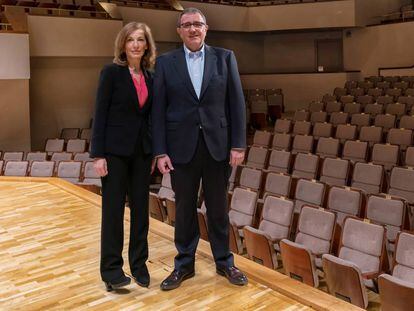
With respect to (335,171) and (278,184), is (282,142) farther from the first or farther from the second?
(278,184)

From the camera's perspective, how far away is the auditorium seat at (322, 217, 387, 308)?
1.10 m

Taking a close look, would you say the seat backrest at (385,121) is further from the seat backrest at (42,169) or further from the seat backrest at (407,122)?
the seat backrest at (42,169)

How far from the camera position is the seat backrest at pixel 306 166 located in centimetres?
217

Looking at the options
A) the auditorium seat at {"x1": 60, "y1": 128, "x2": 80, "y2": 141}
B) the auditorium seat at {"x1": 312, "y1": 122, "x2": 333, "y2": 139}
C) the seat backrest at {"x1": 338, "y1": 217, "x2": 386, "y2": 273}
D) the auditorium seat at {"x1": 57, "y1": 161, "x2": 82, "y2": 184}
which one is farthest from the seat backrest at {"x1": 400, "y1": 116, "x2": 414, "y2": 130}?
the auditorium seat at {"x1": 60, "y1": 128, "x2": 80, "y2": 141}

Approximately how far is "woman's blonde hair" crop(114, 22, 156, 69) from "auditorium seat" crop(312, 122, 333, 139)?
2043 mm

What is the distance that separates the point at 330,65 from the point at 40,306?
5102 millimetres

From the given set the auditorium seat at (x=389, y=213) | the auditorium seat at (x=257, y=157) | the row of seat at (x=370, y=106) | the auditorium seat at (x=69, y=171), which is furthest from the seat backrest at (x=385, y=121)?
the auditorium seat at (x=69, y=171)

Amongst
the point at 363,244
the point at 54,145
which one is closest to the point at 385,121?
the point at 363,244

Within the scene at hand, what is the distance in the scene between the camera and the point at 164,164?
0.79m

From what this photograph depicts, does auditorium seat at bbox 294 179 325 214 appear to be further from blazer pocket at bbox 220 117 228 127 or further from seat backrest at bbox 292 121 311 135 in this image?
seat backrest at bbox 292 121 311 135

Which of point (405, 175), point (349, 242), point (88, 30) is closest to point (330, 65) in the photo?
point (88, 30)

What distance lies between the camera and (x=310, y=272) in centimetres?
122

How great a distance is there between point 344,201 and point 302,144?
3.29 feet

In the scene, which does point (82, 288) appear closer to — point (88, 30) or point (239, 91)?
point (239, 91)
